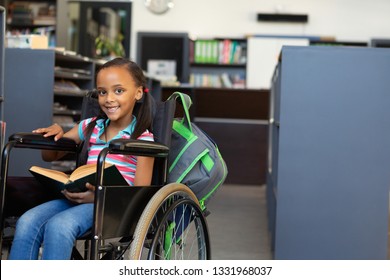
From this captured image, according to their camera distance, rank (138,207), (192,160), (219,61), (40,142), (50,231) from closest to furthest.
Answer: (50,231) < (138,207) < (40,142) < (192,160) < (219,61)

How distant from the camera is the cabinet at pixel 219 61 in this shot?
9.94m

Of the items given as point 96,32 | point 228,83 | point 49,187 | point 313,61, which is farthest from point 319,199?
point 96,32

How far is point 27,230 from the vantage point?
1901mm

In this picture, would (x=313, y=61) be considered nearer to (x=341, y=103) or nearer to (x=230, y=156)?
(x=341, y=103)

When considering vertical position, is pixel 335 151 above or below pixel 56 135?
below

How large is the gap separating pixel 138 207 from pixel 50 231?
26 centimetres

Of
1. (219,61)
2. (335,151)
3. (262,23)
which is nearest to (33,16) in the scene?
(219,61)

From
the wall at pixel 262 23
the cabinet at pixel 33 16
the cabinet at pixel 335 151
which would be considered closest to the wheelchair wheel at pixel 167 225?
the cabinet at pixel 335 151

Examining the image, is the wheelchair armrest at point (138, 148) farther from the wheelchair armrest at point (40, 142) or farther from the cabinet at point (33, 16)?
the cabinet at point (33, 16)

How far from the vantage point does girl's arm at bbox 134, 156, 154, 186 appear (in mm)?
2029

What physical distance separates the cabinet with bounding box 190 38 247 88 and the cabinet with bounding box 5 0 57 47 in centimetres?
189

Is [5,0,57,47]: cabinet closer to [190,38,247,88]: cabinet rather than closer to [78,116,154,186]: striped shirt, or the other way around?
[190,38,247,88]: cabinet

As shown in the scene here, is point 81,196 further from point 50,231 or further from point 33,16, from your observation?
point 33,16

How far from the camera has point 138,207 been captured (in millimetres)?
1982
